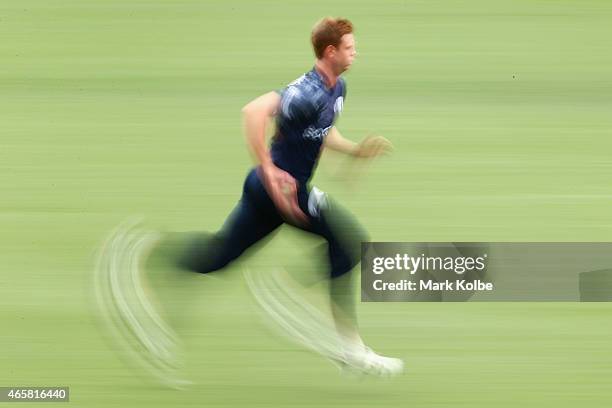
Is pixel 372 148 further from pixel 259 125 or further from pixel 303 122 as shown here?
pixel 259 125

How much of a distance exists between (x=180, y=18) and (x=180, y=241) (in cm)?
828

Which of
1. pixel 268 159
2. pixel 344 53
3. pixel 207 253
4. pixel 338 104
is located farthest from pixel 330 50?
pixel 207 253

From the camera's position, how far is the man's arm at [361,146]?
7777 mm

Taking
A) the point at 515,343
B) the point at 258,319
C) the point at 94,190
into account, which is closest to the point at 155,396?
the point at 258,319

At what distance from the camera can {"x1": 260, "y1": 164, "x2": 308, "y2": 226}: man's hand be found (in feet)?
24.5

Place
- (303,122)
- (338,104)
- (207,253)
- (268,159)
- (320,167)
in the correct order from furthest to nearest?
(320,167) → (207,253) → (338,104) → (303,122) → (268,159)

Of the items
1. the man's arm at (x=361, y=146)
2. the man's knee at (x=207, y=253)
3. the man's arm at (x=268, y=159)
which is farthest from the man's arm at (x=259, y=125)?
the man's knee at (x=207, y=253)

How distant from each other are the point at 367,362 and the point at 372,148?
104 centimetres

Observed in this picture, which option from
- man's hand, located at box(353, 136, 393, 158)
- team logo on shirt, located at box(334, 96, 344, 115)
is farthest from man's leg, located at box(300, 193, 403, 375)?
team logo on shirt, located at box(334, 96, 344, 115)

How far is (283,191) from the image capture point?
752 cm

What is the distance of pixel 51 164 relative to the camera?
12227 mm

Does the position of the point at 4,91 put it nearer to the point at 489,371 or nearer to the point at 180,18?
the point at 180,18

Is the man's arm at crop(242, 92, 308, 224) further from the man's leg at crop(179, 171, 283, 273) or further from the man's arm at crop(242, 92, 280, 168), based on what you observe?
the man's leg at crop(179, 171, 283, 273)

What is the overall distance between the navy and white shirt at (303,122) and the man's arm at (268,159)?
68mm
